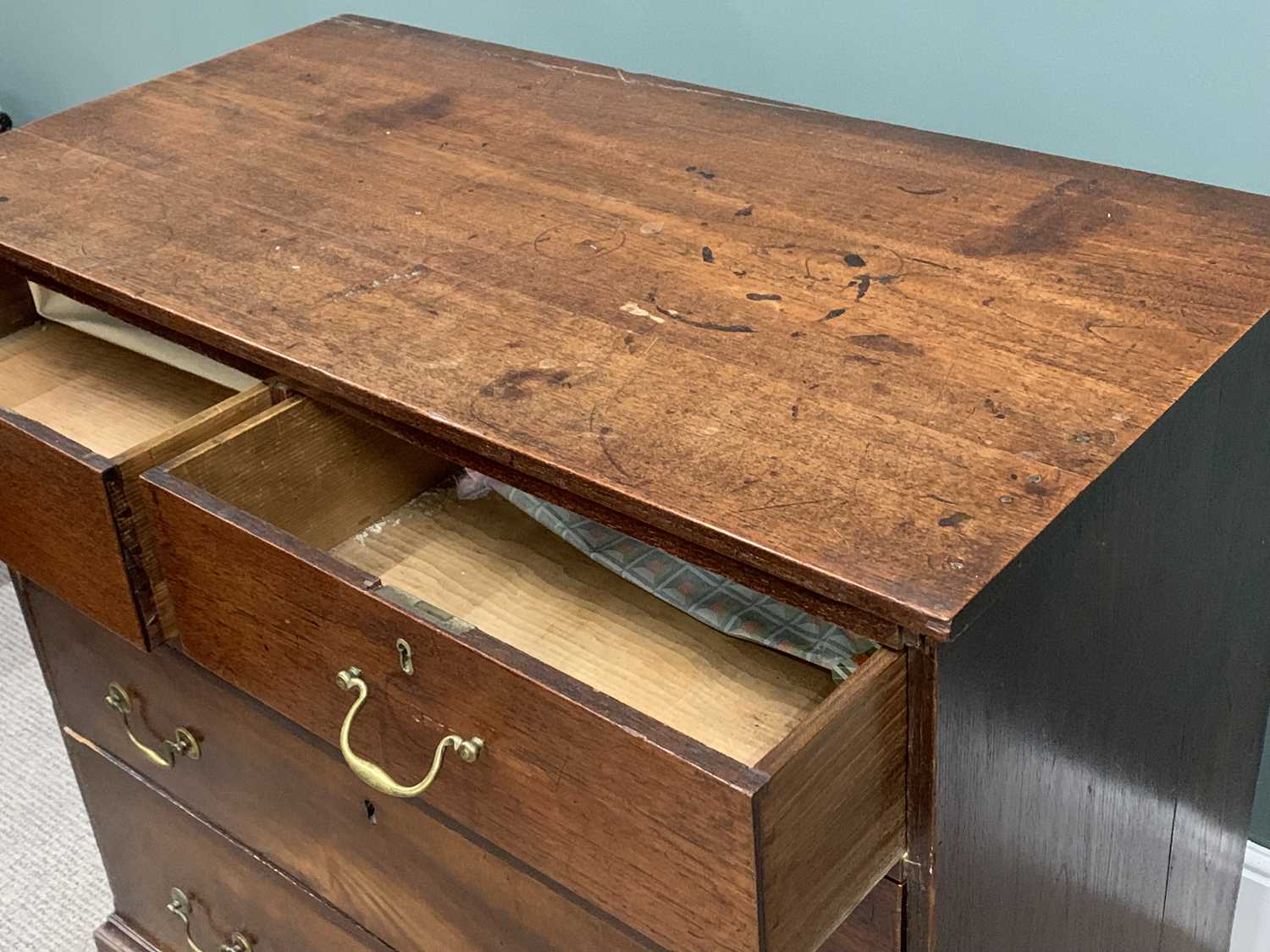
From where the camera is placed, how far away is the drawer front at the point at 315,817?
0.82 m

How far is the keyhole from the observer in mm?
687

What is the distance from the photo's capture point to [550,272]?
33.9 inches

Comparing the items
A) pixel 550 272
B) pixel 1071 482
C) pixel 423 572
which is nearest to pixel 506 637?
pixel 423 572

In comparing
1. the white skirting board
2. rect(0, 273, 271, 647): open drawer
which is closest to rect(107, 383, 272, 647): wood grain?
rect(0, 273, 271, 647): open drawer

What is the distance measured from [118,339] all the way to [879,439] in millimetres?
612

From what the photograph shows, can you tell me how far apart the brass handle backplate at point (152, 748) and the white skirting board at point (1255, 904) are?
32.7 inches

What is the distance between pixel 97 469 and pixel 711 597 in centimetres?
34

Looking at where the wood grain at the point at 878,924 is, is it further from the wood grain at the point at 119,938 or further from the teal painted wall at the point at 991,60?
the wood grain at the point at 119,938

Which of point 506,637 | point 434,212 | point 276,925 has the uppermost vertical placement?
point 434,212

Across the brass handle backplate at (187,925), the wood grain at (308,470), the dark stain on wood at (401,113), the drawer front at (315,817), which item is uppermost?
the dark stain on wood at (401,113)

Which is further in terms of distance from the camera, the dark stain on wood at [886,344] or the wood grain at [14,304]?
the wood grain at [14,304]

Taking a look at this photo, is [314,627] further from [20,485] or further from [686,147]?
[686,147]

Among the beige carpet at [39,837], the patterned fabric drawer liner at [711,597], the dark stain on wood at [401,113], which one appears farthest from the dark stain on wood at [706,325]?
the beige carpet at [39,837]

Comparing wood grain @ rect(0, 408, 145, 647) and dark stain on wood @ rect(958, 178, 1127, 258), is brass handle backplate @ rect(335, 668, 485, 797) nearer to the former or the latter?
wood grain @ rect(0, 408, 145, 647)
